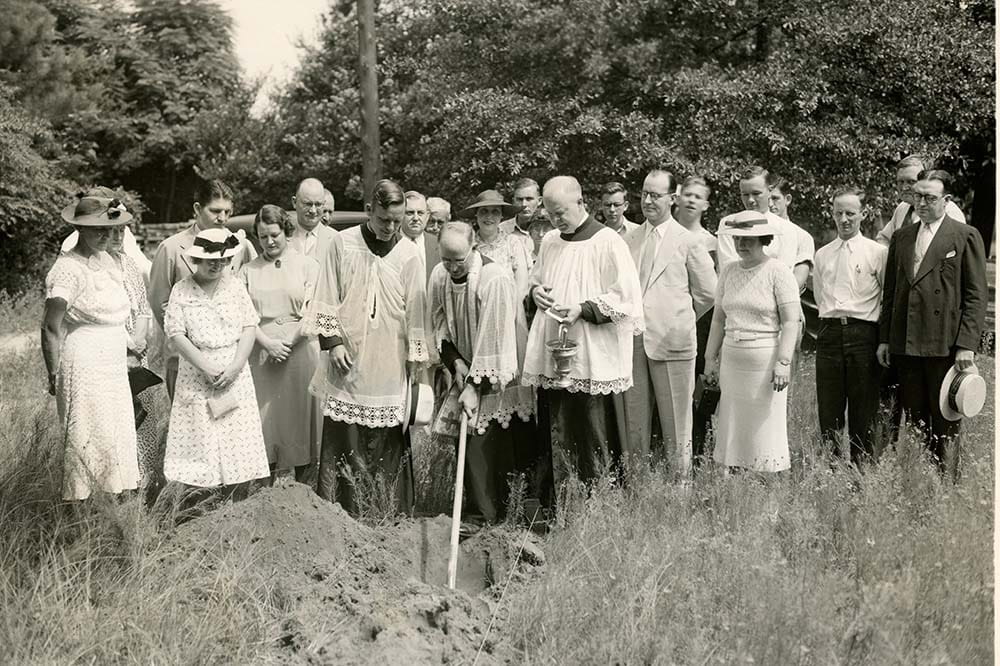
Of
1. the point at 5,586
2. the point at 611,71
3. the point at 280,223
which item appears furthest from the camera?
the point at 611,71

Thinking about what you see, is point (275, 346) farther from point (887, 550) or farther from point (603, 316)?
point (887, 550)

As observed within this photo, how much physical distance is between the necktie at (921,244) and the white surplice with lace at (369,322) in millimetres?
2775

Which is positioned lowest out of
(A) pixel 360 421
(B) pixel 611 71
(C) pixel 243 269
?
(A) pixel 360 421

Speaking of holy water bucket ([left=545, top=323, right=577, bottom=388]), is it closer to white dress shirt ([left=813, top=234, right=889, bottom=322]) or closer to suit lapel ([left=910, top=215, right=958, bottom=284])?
white dress shirt ([left=813, top=234, right=889, bottom=322])

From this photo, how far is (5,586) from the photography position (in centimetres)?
416

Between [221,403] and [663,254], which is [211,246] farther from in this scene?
[663,254]

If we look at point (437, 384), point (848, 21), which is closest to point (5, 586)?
point (437, 384)

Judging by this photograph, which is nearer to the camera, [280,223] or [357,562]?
[357,562]

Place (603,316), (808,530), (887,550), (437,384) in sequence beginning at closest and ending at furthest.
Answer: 1. (887,550)
2. (808,530)
3. (603,316)
4. (437,384)

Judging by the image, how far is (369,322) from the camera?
19.2 feet

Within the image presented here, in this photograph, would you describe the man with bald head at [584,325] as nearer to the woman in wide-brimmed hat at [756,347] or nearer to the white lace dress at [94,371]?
the woman in wide-brimmed hat at [756,347]

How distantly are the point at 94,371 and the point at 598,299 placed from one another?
255 centimetres

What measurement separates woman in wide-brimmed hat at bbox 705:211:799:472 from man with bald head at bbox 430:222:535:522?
3.65 ft

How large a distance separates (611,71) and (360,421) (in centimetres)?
1042
